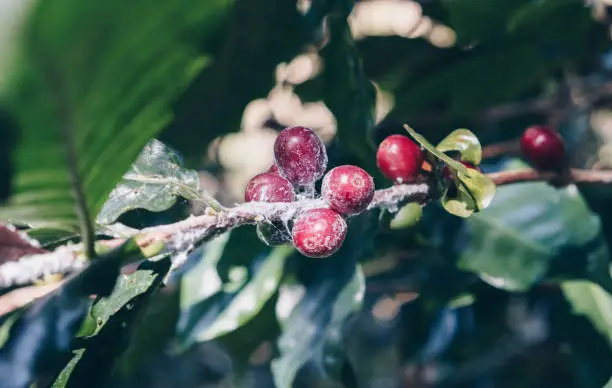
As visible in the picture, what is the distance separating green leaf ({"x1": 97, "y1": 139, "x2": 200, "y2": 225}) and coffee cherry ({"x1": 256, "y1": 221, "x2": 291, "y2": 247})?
0.12 m

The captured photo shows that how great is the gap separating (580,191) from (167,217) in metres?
1.01

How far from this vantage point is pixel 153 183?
910mm

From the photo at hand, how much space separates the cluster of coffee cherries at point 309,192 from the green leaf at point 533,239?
55 cm

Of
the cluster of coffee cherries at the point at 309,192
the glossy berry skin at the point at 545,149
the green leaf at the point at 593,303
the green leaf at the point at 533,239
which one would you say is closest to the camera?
the cluster of coffee cherries at the point at 309,192

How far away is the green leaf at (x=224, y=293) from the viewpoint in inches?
49.8

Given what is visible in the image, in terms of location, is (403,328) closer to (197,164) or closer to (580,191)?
(580,191)

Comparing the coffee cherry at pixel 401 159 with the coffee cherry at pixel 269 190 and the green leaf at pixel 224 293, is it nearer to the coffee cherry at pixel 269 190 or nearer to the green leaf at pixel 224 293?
the coffee cherry at pixel 269 190

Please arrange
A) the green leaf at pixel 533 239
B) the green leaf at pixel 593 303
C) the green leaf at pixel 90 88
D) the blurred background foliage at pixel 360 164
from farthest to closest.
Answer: the green leaf at pixel 593 303, the green leaf at pixel 533 239, the blurred background foliage at pixel 360 164, the green leaf at pixel 90 88

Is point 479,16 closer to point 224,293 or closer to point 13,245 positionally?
point 224,293

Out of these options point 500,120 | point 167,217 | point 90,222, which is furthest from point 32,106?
point 500,120

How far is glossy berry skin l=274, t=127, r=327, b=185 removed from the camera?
0.86 m

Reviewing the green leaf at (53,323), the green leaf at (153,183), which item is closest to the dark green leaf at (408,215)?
the green leaf at (153,183)

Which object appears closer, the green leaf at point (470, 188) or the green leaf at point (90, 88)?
the green leaf at point (90, 88)

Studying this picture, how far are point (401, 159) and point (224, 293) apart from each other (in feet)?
1.85
